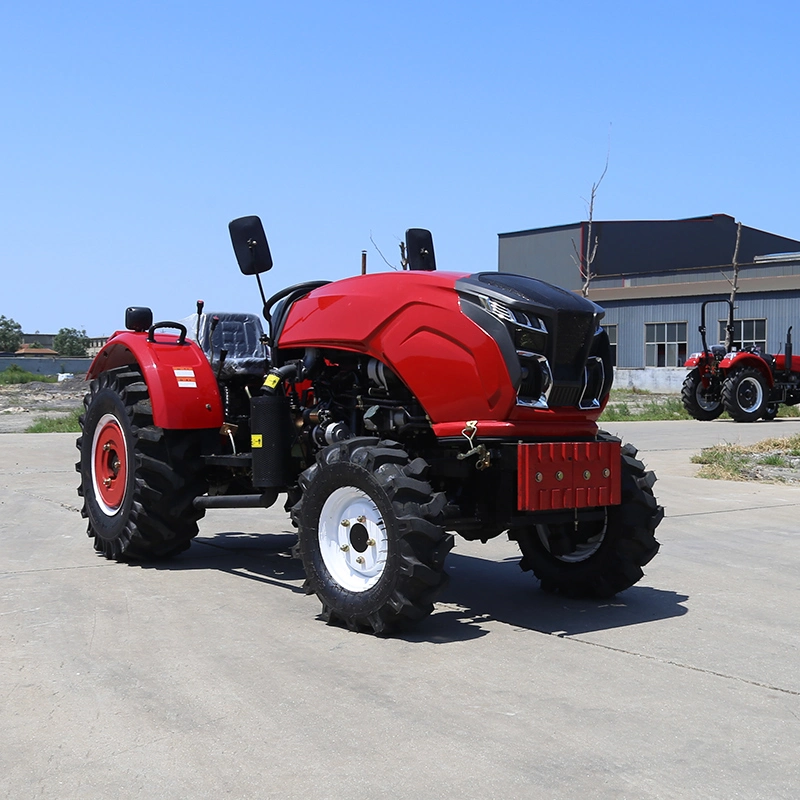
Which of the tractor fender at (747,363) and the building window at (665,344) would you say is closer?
the tractor fender at (747,363)

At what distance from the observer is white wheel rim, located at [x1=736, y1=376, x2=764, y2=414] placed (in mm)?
25078

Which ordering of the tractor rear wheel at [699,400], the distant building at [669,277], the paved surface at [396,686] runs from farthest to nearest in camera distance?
the distant building at [669,277] → the tractor rear wheel at [699,400] → the paved surface at [396,686]

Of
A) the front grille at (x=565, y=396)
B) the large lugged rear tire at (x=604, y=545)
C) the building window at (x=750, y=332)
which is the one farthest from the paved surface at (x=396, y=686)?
the building window at (x=750, y=332)

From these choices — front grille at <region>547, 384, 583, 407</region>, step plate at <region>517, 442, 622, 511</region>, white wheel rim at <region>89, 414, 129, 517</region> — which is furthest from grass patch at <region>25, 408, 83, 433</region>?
step plate at <region>517, 442, 622, 511</region>

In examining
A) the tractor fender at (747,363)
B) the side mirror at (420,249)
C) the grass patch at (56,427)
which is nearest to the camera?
the side mirror at (420,249)

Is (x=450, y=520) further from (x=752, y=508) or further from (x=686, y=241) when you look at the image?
(x=686, y=241)

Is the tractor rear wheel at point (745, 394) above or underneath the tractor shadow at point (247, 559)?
above

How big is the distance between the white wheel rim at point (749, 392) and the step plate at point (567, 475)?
2012 centimetres

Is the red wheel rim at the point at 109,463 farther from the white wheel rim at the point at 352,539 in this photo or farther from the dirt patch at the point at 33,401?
the dirt patch at the point at 33,401

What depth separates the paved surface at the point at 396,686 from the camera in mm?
3641

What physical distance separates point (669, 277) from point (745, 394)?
77.3ft

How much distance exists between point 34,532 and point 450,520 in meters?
4.63

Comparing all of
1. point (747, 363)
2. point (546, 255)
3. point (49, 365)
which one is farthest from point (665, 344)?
point (49, 365)

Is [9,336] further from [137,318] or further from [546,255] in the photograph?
[137,318]
